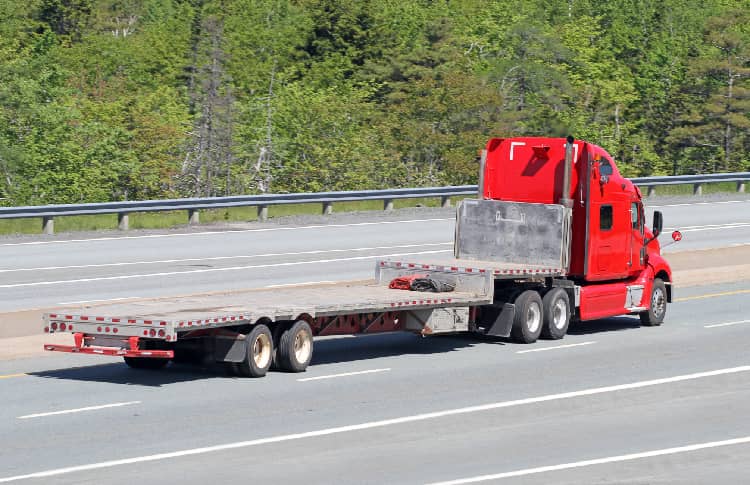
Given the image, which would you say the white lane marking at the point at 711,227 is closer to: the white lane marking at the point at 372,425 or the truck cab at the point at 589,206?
the truck cab at the point at 589,206

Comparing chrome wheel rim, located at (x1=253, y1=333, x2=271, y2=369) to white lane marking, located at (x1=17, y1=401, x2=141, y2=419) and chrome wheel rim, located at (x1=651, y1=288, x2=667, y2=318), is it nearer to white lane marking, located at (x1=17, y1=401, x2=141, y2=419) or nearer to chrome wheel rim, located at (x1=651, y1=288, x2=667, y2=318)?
white lane marking, located at (x1=17, y1=401, x2=141, y2=419)

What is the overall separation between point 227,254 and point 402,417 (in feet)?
65.5

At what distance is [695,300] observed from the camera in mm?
28438

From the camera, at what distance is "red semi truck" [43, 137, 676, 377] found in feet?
58.2

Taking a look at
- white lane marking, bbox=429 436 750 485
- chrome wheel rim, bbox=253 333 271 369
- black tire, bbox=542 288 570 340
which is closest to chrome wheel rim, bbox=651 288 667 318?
black tire, bbox=542 288 570 340

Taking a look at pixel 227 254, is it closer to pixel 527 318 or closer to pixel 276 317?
pixel 527 318

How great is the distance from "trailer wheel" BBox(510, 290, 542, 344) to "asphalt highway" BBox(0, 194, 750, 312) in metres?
8.65

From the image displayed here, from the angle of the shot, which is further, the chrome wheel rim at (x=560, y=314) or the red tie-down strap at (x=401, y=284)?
the chrome wheel rim at (x=560, y=314)

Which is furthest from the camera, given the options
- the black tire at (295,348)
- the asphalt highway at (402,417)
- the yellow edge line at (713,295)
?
the yellow edge line at (713,295)

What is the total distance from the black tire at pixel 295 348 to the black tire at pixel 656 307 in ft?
25.9

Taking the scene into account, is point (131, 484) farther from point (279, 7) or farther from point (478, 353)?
point (279, 7)

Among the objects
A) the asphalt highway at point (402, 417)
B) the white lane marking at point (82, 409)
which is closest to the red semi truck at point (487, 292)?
the asphalt highway at point (402, 417)

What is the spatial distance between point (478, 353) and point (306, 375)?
3542 mm

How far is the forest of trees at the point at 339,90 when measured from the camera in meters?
54.9
